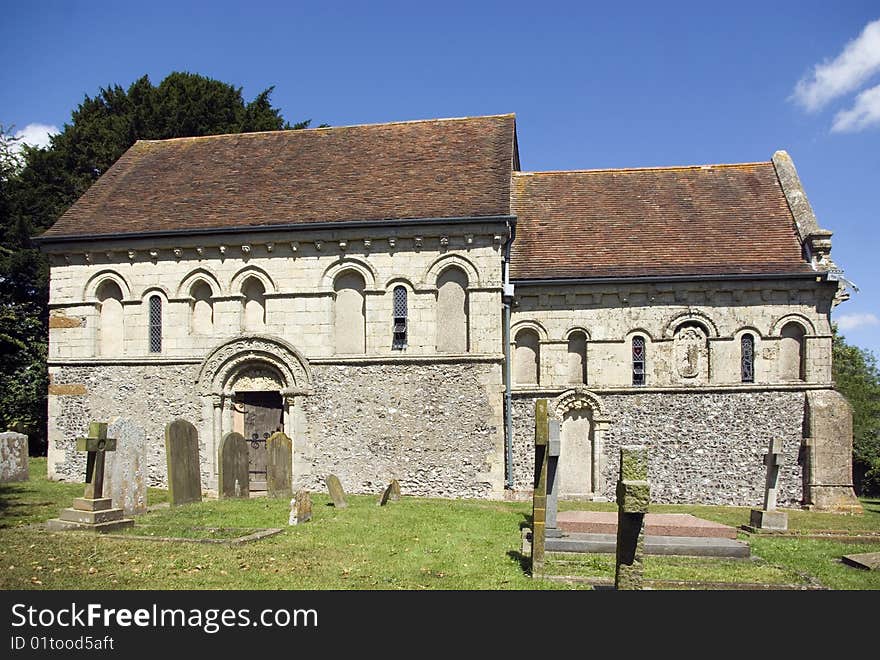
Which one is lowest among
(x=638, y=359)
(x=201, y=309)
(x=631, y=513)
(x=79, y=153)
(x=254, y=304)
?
(x=631, y=513)

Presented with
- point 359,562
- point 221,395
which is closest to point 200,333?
point 221,395

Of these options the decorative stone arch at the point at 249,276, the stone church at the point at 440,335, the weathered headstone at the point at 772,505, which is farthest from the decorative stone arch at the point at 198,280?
the weathered headstone at the point at 772,505

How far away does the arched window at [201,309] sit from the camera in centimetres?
2242

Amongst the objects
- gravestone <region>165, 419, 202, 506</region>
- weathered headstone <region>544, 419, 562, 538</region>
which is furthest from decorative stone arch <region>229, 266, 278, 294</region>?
weathered headstone <region>544, 419, 562, 538</region>

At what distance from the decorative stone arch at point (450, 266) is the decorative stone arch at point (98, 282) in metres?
8.84

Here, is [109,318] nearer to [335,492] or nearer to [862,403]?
[335,492]

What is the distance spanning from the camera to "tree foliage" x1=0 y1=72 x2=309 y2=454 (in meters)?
33.2

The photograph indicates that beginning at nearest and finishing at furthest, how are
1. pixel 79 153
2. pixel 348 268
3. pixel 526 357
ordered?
pixel 348 268
pixel 526 357
pixel 79 153

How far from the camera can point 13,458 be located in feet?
68.0

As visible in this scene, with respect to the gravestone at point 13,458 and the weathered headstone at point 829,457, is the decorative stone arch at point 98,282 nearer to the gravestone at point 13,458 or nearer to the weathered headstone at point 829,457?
the gravestone at point 13,458

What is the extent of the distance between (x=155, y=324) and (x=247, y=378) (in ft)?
10.5

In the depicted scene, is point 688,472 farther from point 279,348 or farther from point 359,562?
point 359,562

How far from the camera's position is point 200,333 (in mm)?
22391

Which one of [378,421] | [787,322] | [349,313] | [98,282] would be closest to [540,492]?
[378,421]
